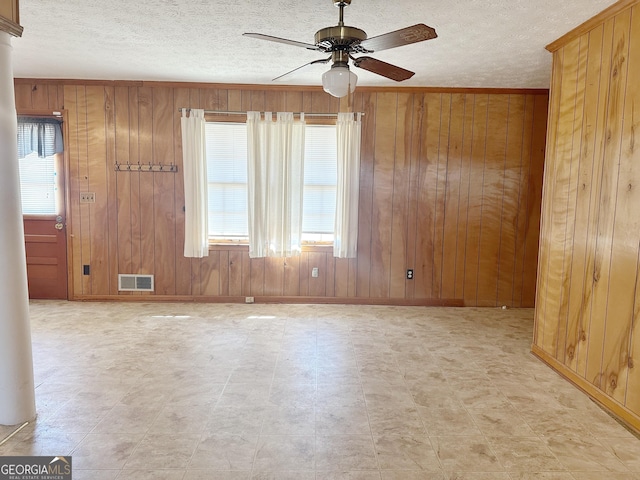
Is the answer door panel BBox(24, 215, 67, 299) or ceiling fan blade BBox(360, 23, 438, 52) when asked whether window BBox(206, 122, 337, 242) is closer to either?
door panel BBox(24, 215, 67, 299)

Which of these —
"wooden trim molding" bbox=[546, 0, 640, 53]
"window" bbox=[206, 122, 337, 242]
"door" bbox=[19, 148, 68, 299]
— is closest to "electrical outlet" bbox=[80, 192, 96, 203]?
"door" bbox=[19, 148, 68, 299]

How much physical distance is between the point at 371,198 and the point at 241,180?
5.04 feet

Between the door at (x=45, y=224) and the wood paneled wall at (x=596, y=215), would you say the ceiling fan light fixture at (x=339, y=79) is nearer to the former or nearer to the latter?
the wood paneled wall at (x=596, y=215)

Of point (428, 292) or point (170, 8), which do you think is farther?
point (428, 292)

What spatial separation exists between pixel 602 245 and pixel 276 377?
2362 millimetres

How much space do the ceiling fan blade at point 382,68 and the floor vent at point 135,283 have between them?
3.60 m

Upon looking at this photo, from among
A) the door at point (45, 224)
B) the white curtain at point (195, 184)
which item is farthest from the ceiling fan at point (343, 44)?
the door at point (45, 224)

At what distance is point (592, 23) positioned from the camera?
8.94 feet

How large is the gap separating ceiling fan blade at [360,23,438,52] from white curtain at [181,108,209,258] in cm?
284

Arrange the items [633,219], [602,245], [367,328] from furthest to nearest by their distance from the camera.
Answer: [367,328], [602,245], [633,219]

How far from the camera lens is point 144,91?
4656 mm

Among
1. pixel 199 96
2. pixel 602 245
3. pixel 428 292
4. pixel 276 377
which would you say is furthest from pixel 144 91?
pixel 602 245

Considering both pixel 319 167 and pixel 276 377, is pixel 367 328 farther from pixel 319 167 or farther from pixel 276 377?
pixel 319 167

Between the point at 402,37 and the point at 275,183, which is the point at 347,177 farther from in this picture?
the point at 402,37
